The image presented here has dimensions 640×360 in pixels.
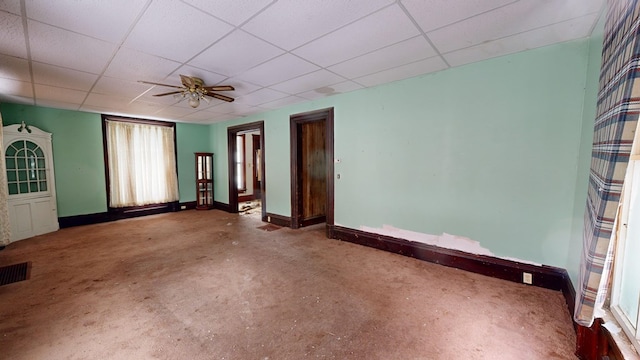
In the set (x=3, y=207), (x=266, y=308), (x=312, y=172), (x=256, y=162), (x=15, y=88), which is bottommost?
(x=266, y=308)

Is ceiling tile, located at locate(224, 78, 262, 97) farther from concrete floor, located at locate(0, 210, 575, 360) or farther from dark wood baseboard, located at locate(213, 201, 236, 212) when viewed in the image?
dark wood baseboard, located at locate(213, 201, 236, 212)

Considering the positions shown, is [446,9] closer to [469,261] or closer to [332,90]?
[332,90]

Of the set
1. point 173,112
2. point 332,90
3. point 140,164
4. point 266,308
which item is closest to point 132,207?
point 140,164

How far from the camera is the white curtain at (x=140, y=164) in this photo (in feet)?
17.8

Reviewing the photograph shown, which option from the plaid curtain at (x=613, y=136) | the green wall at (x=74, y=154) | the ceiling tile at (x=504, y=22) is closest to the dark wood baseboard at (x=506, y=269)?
the plaid curtain at (x=613, y=136)

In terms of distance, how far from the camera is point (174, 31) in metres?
1.98

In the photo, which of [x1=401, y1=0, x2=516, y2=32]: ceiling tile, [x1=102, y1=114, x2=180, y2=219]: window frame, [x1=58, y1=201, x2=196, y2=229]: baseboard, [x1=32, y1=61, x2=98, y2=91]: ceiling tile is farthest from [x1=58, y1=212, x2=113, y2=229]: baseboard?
[x1=401, y1=0, x2=516, y2=32]: ceiling tile

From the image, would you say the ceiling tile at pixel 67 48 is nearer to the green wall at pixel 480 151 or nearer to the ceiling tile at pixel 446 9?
the ceiling tile at pixel 446 9

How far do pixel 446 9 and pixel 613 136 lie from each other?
4.28 feet

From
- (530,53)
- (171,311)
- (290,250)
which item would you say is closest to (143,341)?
(171,311)

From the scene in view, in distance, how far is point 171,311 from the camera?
211 centimetres

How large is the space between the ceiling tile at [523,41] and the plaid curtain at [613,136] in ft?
2.10

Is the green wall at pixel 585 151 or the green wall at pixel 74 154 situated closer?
the green wall at pixel 585 151

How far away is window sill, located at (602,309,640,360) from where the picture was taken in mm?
1219
